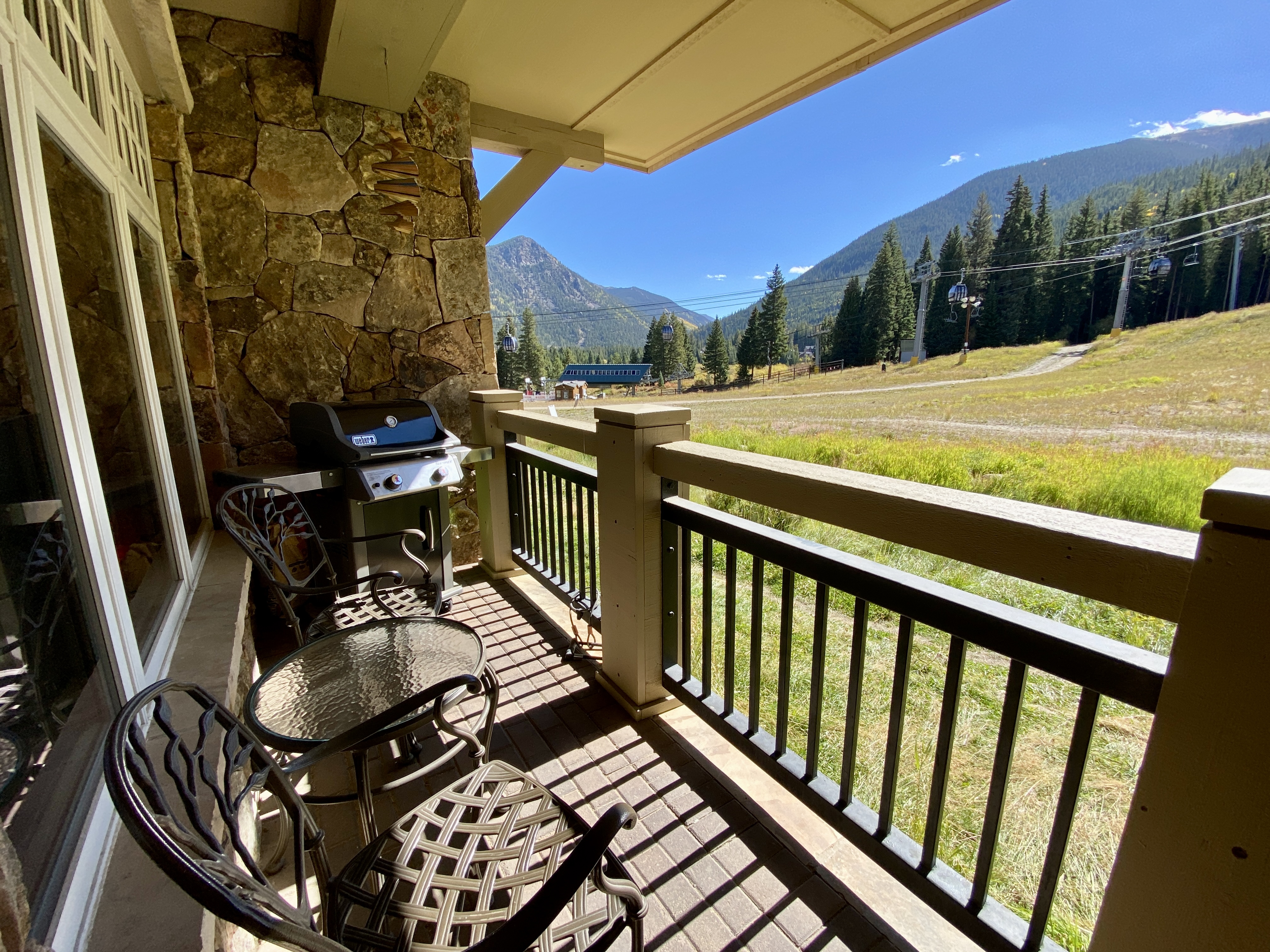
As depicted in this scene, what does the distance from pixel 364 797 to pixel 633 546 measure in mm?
1006

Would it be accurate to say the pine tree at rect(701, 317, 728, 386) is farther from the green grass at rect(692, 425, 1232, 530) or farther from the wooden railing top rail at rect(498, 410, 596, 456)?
the wooden railing top rail at rect(498, 410, 596, 456)

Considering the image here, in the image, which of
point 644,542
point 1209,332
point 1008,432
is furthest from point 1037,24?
point 644,542

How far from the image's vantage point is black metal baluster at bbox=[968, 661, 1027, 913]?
38.5 inches

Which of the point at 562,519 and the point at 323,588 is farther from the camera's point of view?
the point at 562,519

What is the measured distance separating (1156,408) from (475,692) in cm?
1310

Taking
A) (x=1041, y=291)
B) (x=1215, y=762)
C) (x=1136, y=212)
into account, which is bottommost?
(x=1215, y=762)

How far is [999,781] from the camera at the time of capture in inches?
39.9

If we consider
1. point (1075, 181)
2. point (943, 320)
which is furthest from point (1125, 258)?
point (1075, 181)

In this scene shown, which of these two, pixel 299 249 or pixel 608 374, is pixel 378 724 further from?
pixel 608 374

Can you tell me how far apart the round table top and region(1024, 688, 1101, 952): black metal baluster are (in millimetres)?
1243

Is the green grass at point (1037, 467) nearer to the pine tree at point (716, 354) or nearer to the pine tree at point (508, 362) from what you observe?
the pine tree at point (508, 362)

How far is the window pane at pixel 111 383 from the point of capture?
1173 mm

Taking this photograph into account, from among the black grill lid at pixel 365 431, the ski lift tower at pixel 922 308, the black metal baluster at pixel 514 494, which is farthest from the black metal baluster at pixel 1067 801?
the ski lift tower at pixel 922 308

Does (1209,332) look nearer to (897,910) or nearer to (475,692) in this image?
(897,910)
